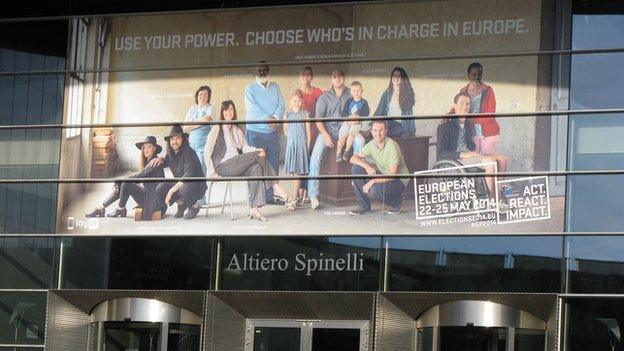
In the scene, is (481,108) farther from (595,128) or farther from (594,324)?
(594,324)

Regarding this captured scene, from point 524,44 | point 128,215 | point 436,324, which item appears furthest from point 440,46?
point 128,215

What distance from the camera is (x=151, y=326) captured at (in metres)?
19.6

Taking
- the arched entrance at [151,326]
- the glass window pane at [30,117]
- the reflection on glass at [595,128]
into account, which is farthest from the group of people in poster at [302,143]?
the arched entrance at [151,326]

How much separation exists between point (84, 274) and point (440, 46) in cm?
666

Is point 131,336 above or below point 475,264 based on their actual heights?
below

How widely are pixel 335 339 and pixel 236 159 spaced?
10.7 ft

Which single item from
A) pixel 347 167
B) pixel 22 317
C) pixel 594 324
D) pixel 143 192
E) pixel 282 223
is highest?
pixel 347 167

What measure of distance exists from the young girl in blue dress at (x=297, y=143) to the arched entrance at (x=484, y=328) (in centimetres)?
303

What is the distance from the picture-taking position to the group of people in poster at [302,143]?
18922 mm

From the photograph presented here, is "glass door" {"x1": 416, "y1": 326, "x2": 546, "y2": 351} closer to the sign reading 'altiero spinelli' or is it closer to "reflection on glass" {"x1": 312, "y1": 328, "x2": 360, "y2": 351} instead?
"reflection on glass" {"x1": 312, "y1": 328, "x2": 360, "y2": 351}

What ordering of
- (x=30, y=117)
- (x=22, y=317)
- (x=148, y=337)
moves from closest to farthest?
(x=148, y=337)
(x=22, y=317)
(x=30, y=117)

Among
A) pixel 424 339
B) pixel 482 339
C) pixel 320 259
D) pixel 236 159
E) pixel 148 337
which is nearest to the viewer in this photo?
pixel 482 339

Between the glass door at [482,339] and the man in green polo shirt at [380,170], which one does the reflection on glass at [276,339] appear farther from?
the man in green polo shirt at [380,170]

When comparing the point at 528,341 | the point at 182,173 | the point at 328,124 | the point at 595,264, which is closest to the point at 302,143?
the point at 328,124
